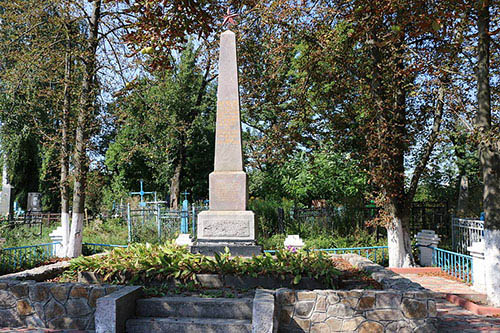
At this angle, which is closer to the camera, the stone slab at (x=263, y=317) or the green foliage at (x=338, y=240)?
the stone slab at (x=263, y=317)

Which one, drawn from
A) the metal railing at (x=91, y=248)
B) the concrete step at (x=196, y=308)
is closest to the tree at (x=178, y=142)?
the metal railing at (x=91, y=248)

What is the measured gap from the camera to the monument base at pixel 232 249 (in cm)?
717

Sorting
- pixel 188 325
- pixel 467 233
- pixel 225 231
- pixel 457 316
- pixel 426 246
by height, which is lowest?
pixel 457 316

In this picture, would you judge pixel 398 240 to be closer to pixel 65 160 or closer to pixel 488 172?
pixel 488 172

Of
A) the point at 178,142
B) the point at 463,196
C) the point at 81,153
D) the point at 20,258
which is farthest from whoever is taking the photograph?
the point at 178,142

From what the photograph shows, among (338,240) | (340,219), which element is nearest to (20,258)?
(338,240)

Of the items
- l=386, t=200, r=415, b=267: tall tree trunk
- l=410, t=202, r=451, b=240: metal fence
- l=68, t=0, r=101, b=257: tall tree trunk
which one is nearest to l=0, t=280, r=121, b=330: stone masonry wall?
l=68, t=0, r=101, b=257: tall tree trunk

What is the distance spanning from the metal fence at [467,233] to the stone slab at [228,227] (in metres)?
5.61

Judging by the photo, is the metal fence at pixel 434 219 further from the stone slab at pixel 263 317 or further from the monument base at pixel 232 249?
the stone slab at pixel 263 317

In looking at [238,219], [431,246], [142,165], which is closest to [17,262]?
[238,219]

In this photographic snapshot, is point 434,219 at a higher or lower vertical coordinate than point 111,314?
higher

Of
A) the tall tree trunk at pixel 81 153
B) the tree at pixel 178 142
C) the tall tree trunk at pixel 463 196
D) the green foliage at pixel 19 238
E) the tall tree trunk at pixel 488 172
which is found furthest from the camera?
the tree at pixel 178 142

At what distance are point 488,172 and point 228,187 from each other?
4793 mm

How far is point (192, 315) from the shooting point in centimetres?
521
